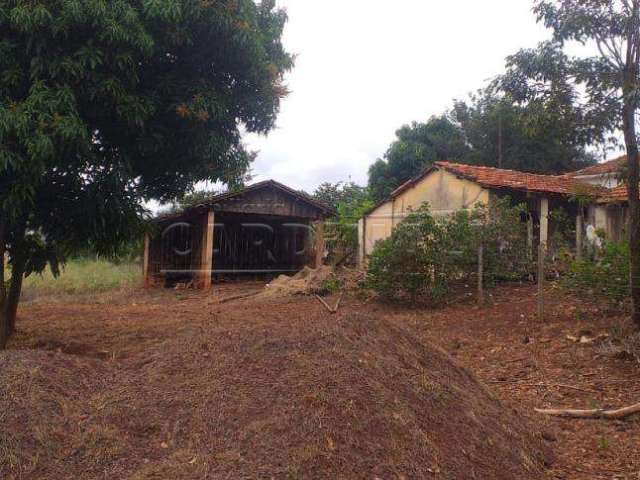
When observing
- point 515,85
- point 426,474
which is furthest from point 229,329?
point 515,85

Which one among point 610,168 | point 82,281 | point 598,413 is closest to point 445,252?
point 610,168

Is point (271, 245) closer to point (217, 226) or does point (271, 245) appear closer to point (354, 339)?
point (217, 226)

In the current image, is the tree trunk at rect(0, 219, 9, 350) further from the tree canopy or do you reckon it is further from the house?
the tree canopy

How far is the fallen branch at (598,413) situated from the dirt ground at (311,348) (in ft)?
0.33

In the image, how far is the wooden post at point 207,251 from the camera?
15.2 m

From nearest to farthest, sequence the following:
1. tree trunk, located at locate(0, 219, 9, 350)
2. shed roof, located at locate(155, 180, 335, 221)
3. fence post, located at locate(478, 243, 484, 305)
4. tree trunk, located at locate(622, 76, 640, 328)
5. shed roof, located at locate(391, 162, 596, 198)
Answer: tree trunk, located at locate(0, 219, 9, 350), tree trunk, located at locate(622, 76, 640, 328), fence post, located at locate(478, 243, 484, 305), shed roof, located at locate(391, 162, 596, 198), shed roof, located at locate(155, 180, 335, 221)

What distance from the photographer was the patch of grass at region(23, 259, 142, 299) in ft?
49.6

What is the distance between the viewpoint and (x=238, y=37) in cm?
647

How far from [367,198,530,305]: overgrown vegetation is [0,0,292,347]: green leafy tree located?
13.6ft

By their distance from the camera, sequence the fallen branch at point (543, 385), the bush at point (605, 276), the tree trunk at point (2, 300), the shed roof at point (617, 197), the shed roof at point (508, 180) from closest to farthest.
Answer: the fallen branch at point (543, 385)
the tree trunk at point (2, 300)
the bush at point (605, 276)
the shed roof at point (617, 197)
the shed roof at point (508, 180)

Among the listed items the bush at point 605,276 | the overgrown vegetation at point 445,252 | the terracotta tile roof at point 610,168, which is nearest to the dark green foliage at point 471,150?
the terracotta tile roof at point 610,168

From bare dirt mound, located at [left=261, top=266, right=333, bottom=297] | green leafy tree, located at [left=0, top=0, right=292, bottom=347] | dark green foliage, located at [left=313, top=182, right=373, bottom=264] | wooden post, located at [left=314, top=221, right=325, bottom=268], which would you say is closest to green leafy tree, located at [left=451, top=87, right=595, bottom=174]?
dark green foliage, located at [left=313, top=182, right=373, bottom=264]

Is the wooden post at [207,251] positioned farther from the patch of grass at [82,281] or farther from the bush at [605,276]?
the bush at [605,276]

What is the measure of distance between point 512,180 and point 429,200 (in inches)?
91.4
